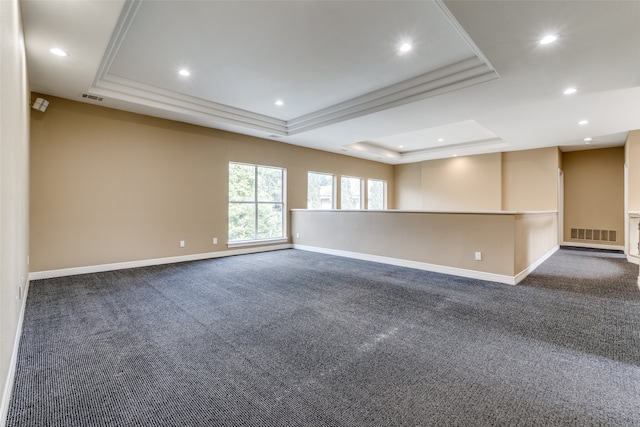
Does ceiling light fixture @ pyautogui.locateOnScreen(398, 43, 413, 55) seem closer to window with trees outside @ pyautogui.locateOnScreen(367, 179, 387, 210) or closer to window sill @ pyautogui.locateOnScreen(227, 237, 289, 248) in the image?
window sill @ pyautogui.locateOnScreen(227, 237, 289, 248)

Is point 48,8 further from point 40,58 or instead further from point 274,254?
point 274,254

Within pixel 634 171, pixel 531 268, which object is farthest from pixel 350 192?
pixel 634 171

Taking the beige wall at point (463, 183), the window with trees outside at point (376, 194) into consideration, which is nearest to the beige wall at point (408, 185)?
the beige wall at point (463, 183)

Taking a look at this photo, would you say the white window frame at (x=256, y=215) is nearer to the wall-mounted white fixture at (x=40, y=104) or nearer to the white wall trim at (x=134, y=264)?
the white wall trim at (x=134, y=264)

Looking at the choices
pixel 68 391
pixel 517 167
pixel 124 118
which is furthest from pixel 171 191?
pixel 517 167

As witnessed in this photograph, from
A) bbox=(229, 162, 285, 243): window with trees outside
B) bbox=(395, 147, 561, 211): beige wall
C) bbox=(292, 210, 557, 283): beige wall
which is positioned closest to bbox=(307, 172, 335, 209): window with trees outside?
bbox=(229, 162, 285, 243): window with trees outside

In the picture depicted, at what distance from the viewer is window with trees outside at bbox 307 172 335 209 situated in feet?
26.3

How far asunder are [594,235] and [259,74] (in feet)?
29.7

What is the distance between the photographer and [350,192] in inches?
365

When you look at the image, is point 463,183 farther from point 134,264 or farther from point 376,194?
point 134,264

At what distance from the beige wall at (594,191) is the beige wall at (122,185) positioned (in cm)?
844

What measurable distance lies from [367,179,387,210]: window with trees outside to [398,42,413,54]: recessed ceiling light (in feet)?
21.4

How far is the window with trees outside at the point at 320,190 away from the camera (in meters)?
8.03

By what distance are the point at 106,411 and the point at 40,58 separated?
3804 millimetres
